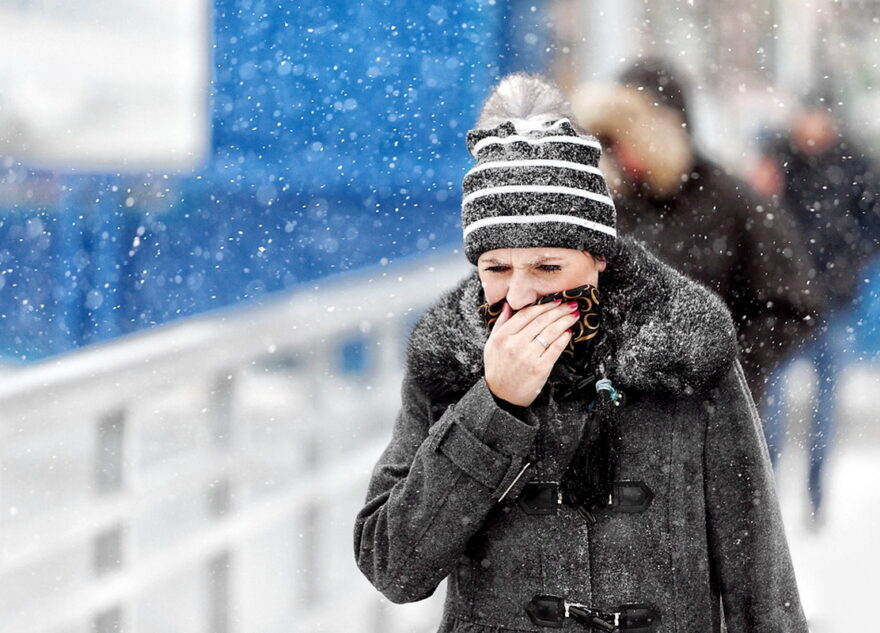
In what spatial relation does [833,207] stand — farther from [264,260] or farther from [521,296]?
[264,260]

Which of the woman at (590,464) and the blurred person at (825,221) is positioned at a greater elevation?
the blurred person at (825,221)

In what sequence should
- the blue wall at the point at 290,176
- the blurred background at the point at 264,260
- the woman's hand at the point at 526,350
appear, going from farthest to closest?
1. the blue wall at the point at 290,176
2. the blurred background at the point at 264,260
3. the woman's hand at the point at 526,350

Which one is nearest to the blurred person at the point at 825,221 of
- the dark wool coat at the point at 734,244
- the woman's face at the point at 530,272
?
the dark wool coat at the point at 734,244

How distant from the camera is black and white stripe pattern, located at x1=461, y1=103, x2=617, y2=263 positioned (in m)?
1.71

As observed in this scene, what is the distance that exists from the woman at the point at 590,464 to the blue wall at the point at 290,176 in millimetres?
3385

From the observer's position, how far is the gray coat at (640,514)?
1.68 m

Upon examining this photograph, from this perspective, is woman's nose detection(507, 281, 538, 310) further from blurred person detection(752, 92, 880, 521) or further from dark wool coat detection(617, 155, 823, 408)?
blurred person detection(752, 92, 880, 521)

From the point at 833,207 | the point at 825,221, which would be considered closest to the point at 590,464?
the point at 825,221

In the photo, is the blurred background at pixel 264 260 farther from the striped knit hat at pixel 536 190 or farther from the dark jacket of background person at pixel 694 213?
the striped knit hat at pixel 536 190

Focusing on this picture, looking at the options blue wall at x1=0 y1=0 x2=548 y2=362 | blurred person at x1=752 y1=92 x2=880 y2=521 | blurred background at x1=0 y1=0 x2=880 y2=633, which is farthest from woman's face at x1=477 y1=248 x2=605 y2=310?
blue wall at x1=0 y1=0 x2=548 y2=362

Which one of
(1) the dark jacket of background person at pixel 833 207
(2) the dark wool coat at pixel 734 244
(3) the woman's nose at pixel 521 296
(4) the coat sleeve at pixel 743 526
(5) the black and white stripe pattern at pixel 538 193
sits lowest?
(4) the coat sleeve at pixel 743 526

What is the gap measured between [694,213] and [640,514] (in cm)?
141

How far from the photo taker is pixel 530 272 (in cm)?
171

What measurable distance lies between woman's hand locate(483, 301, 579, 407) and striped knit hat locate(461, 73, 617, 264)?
123mm
